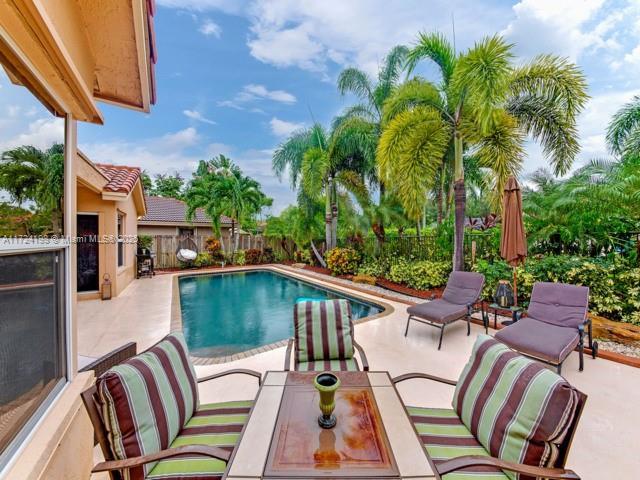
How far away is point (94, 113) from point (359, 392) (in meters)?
2.93

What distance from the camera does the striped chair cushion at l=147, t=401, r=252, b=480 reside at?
1.71m

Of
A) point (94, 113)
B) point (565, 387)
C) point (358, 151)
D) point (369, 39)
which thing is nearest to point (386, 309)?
point (565, 387)

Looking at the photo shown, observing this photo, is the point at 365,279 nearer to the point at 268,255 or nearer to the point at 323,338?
the point at 323,338

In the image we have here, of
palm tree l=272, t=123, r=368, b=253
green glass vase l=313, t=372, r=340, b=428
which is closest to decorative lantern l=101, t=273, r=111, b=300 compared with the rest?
palm tree l=272, t=123, r=368, b=253

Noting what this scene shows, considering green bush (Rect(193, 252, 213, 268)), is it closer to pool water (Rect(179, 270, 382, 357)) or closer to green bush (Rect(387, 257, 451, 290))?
pool water (Rect(179, 270, 382, 357))

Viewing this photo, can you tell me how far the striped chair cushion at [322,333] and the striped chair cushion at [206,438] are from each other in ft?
3.26

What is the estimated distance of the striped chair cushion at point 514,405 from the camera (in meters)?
1.54

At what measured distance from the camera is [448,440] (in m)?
1.96

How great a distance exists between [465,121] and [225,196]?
12945mm

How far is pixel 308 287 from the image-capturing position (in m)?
12.0

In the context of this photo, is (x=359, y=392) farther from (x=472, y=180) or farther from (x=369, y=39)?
(x=472, y=180)

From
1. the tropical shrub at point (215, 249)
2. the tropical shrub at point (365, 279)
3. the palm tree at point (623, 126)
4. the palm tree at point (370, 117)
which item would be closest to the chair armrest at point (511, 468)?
the tropical shrub at point (365, 279)

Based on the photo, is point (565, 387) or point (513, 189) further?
point (513, 189)

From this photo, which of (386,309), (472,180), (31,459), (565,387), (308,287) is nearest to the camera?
(31,459)
